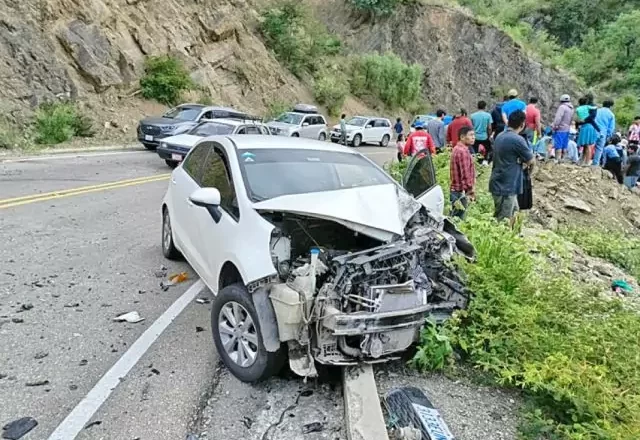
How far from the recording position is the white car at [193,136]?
47.3 feet

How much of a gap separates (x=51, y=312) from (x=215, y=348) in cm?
168

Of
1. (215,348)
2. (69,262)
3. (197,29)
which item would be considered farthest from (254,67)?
(215,348)

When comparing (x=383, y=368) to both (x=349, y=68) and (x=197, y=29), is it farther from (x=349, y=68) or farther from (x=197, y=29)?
(x=349, y=68)

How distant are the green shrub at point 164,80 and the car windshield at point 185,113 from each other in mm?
4163

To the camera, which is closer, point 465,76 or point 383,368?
point 383,368

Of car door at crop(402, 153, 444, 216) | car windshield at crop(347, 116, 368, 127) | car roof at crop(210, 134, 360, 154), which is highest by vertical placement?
car roof at crop(210, 134, 360, 154)

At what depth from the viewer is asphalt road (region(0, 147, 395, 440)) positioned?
11.4 feet

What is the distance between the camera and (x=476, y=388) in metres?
3.91

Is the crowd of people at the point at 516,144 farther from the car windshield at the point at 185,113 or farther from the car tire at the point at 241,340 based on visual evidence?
the car windshield at the point at 185,113

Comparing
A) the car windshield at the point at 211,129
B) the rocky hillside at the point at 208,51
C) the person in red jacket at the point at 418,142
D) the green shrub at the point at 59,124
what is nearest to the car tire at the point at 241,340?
the person in red jacket at the point at 418,142

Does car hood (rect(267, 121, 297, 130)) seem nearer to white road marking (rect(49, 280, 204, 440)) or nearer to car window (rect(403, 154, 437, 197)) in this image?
car window (rect(403, 154, 437, 197))

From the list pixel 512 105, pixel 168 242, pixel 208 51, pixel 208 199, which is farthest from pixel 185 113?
pixel 208 199

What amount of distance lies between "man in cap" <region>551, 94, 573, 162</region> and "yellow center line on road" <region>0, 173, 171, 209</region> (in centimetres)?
994

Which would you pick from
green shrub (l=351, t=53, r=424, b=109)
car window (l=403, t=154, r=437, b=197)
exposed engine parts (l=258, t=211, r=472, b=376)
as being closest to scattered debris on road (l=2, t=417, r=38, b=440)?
exposed engine parts (l=258, t=211, r=472, b=376)
